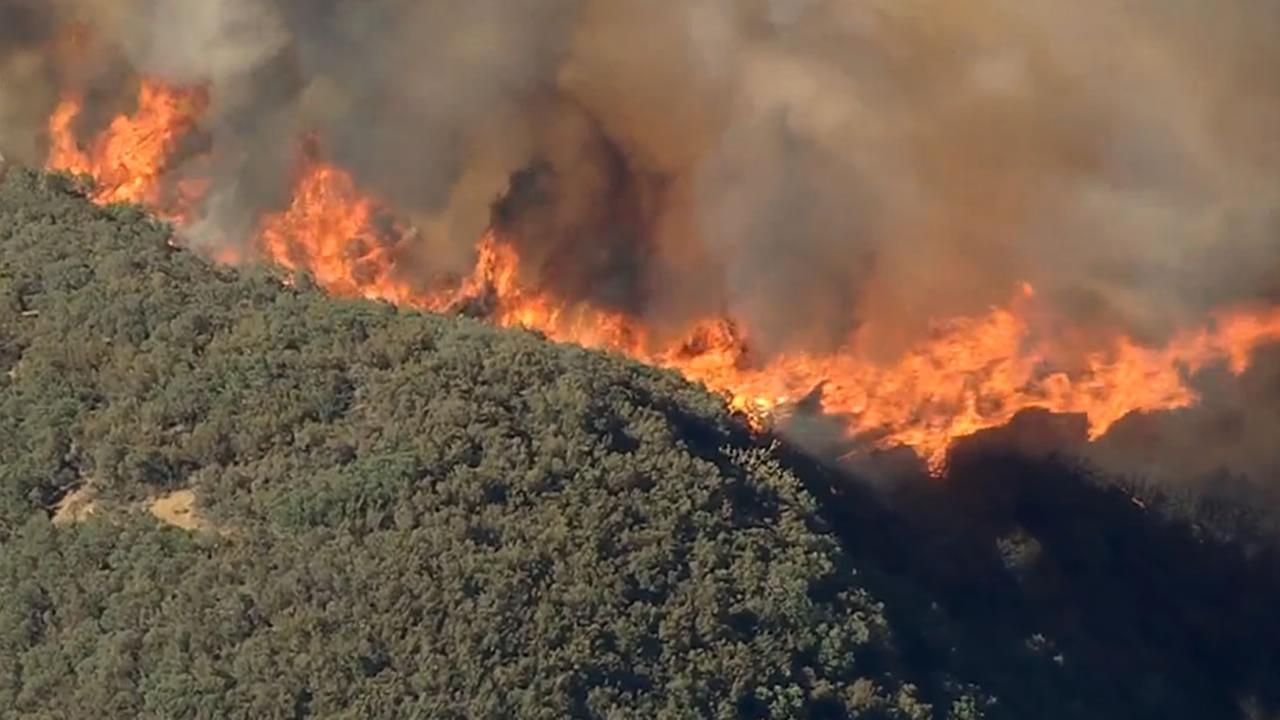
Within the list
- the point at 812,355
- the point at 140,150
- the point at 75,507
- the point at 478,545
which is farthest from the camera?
the point at 140,150

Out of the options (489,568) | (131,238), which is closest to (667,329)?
(489,568)

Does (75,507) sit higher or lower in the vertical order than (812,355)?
lower

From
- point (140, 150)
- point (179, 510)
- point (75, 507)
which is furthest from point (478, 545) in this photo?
point (140, 150)

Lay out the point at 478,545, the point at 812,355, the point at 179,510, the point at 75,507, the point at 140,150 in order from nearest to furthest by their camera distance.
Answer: the point at 478,545 → the point at 179,510 → the point at 812,355 → the point at 75,507 → the point at 140,150

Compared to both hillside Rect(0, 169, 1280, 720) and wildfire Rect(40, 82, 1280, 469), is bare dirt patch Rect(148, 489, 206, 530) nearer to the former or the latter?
hillside Rect(0, 169, 1280, 720)

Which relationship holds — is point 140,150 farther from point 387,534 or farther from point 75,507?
point 387,534

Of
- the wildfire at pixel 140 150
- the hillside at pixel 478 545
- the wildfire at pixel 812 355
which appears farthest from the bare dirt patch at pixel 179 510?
the wildfire at pixel 140 150

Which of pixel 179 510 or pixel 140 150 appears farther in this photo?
pixel 140 150

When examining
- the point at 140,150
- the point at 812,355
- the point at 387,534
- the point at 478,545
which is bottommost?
the point at 387,534
